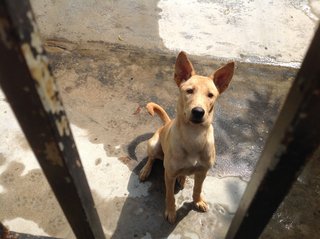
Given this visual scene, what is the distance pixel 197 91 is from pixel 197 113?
20 cm

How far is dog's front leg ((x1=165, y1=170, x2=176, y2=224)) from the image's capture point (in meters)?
2.70

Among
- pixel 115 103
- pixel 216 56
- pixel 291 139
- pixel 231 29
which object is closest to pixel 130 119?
pixel 115 103

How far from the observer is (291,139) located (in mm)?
827

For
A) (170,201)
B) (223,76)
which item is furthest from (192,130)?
(170,201)

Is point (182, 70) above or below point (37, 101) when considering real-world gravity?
below

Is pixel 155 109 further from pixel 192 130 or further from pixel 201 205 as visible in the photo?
pixel 201 205

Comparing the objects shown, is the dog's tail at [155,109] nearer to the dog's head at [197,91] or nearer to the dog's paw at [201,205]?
the dog's head at [197,91]

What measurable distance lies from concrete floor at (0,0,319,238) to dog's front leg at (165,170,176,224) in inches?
3.2

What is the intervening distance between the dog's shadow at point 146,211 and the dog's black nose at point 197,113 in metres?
1.14

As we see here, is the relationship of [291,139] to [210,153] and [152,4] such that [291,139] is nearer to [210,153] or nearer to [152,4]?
[210,153]

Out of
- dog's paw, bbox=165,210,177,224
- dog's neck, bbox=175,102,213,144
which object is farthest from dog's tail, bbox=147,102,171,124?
dog's paw, bbox=165,210,177,224

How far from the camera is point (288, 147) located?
85cm

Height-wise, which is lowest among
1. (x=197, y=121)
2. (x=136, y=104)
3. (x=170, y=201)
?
(x=136, y=104)

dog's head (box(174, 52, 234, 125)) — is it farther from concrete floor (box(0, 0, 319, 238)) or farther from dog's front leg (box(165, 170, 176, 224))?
concrete floor (box(0, 0, 319, 238))
